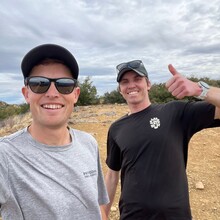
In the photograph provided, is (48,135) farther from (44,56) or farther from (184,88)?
(184,88)

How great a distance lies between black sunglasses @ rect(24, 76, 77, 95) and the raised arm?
738 mm

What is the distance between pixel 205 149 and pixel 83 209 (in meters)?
6.61

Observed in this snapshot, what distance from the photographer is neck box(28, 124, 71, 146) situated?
5.33 feet

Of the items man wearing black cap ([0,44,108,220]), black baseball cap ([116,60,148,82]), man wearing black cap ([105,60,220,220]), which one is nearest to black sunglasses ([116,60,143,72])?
black baseball cap ([116,60,148,82])

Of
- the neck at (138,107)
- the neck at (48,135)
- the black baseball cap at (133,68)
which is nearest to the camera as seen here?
the neck at (48,135)

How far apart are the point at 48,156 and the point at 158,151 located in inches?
45.0

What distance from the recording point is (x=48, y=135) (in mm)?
1638

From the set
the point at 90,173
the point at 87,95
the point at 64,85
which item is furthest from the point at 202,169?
the point at 87,95

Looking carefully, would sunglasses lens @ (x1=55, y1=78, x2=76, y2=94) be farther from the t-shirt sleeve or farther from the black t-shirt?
the t-shirt sleeve

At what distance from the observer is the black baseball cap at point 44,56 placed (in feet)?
5.44

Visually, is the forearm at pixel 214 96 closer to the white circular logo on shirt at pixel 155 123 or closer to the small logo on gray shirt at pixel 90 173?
the white circular logo on shirt at pixel 155 123

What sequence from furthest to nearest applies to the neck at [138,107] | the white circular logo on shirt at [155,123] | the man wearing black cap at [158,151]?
1. the neck at [138,107]
2. the white circular logo on shirt at [155,123]
3. the man wearing black cap at [158,151]

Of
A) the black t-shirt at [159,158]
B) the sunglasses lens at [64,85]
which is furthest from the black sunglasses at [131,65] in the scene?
the sunglasses lens at [64,85]

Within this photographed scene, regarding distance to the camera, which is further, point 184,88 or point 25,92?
point 184,88
